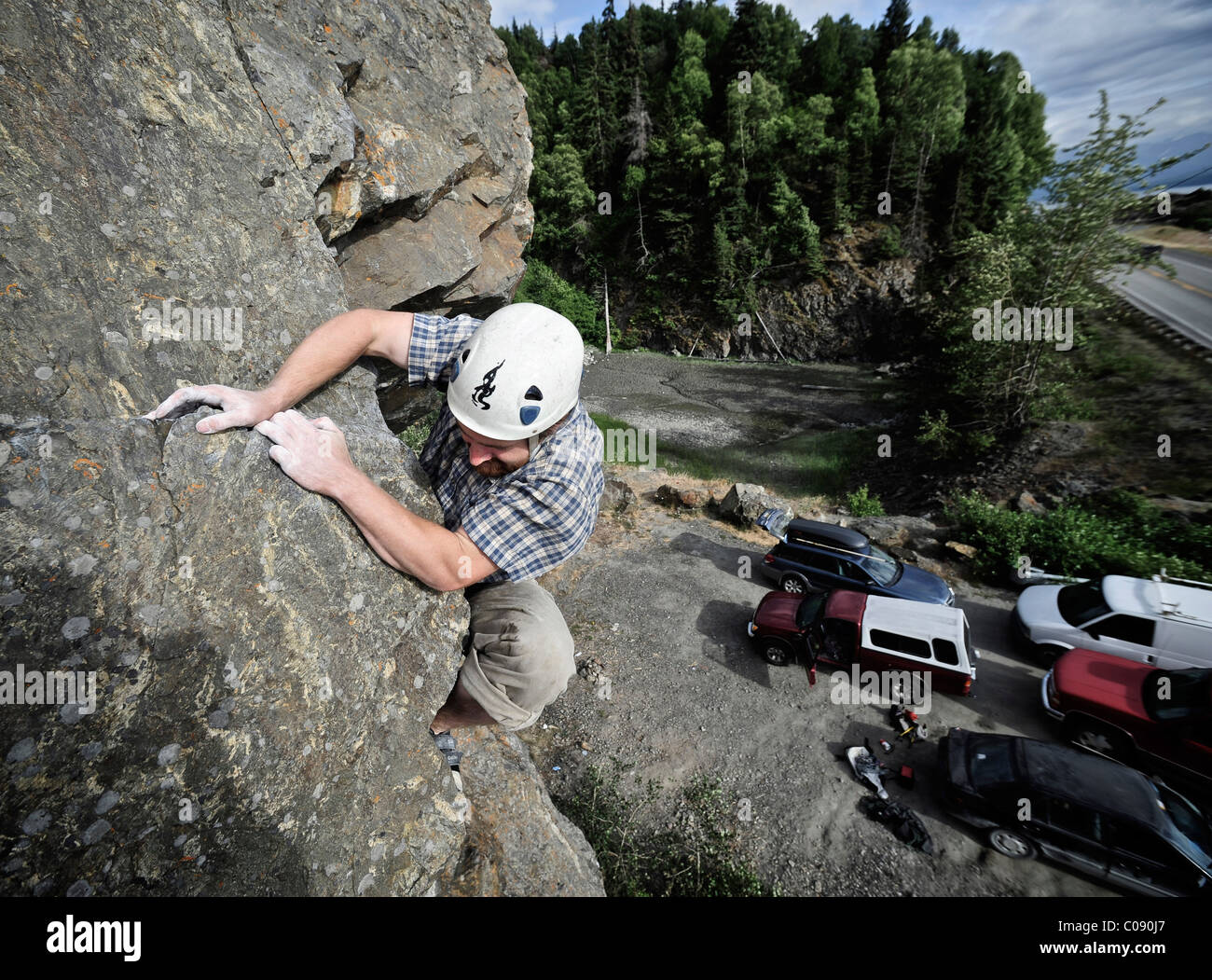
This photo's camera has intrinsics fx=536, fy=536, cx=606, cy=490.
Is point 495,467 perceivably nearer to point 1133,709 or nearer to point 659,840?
point 659,840

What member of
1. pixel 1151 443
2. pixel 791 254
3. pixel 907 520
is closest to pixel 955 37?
pixel 791 254

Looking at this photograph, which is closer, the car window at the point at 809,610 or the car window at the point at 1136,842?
the car window at the point at 1136,842

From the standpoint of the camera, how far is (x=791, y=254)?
158 ft

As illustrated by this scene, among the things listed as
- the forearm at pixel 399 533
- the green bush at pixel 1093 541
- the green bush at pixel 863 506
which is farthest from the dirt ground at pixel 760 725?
the forearm at pixel 399 533

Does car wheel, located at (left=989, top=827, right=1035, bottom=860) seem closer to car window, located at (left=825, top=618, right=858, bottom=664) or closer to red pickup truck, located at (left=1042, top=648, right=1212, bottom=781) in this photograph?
red pickup truck, located at (left=1042, top=648, right=1212, bottom=781)

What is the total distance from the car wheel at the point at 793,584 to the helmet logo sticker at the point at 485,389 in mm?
11822

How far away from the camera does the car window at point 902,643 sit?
9602mm

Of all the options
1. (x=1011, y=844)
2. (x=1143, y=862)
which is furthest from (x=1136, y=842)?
(x=1011, y=844)

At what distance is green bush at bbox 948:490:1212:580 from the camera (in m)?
13.4

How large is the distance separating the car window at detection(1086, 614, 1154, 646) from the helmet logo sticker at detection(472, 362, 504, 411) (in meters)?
12.6

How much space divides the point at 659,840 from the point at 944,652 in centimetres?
601

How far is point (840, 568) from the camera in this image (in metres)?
12.6

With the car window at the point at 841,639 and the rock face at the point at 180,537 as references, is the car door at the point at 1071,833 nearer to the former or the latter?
the car window at the point at 841,639

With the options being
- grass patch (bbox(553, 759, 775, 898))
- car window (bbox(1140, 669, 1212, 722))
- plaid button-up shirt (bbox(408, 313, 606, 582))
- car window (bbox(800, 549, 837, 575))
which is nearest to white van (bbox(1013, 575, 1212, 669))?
car window (bbox(1140, 669, 1212, 722))
